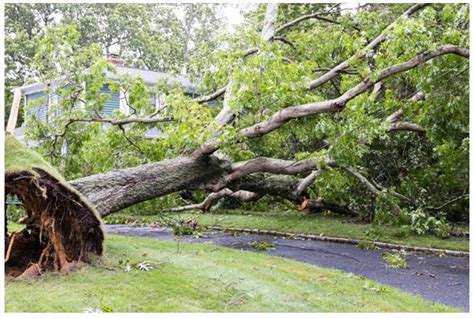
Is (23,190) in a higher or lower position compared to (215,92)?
lower

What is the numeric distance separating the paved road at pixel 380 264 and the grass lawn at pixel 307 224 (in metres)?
0.76

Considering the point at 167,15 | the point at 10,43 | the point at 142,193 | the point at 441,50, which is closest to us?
the point at 441,50

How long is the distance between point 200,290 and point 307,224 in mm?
7333

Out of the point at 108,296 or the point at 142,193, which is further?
the point at 142,193

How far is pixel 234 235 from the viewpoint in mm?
11133

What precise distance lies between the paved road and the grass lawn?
76 cm

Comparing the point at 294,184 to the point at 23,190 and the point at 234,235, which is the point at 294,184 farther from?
the point at 23,190

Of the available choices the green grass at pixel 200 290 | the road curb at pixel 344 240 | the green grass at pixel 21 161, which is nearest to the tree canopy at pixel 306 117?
the road curb at pixel 344 240

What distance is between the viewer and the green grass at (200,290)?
4578 mm

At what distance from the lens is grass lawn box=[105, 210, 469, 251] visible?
9.84 m

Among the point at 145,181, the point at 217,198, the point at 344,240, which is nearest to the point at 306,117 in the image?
the point at 145,181

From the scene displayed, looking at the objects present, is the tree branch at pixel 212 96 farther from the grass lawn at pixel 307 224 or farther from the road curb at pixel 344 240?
the road curb at pixel 344 240

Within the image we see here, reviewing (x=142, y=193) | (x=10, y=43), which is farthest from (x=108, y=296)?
(x=10, y=43)

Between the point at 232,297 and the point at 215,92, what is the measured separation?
23.9ft
